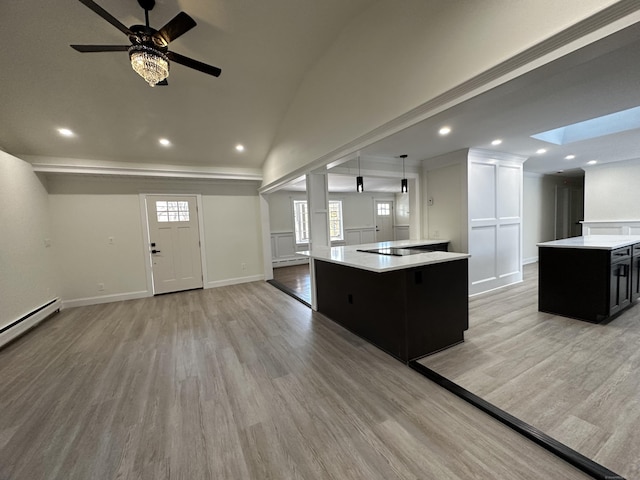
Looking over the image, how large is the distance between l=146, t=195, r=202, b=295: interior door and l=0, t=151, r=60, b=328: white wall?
1.44m

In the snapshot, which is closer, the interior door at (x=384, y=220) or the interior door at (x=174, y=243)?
the interior door at (x=174, y=243)

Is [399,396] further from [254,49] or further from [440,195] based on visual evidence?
[254,49]

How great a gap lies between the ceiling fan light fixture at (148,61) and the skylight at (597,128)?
4.42 meters

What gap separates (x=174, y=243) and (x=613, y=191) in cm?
929

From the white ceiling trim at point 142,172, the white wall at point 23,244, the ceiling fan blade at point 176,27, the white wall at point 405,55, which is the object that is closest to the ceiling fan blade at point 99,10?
the ceiling fan blade at point 176,27

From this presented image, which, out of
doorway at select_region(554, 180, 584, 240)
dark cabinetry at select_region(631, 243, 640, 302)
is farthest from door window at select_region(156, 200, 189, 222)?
doorway at select_region(554, 180, 584, 240)

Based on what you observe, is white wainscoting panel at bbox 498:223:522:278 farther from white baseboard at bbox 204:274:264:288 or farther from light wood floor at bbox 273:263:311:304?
white baseboard at bbox 204:274:264:288

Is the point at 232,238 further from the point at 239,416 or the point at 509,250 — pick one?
the point at 509,250

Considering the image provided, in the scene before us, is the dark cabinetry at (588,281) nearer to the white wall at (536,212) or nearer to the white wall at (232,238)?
the white wall at (536,212)

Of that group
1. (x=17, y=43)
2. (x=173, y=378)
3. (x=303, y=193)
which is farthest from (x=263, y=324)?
(x=303, y=193)

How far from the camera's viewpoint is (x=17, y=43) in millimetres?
2572

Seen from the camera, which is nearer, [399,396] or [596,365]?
[399,396]

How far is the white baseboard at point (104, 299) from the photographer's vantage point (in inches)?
177

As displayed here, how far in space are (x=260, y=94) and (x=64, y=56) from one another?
2168mm
